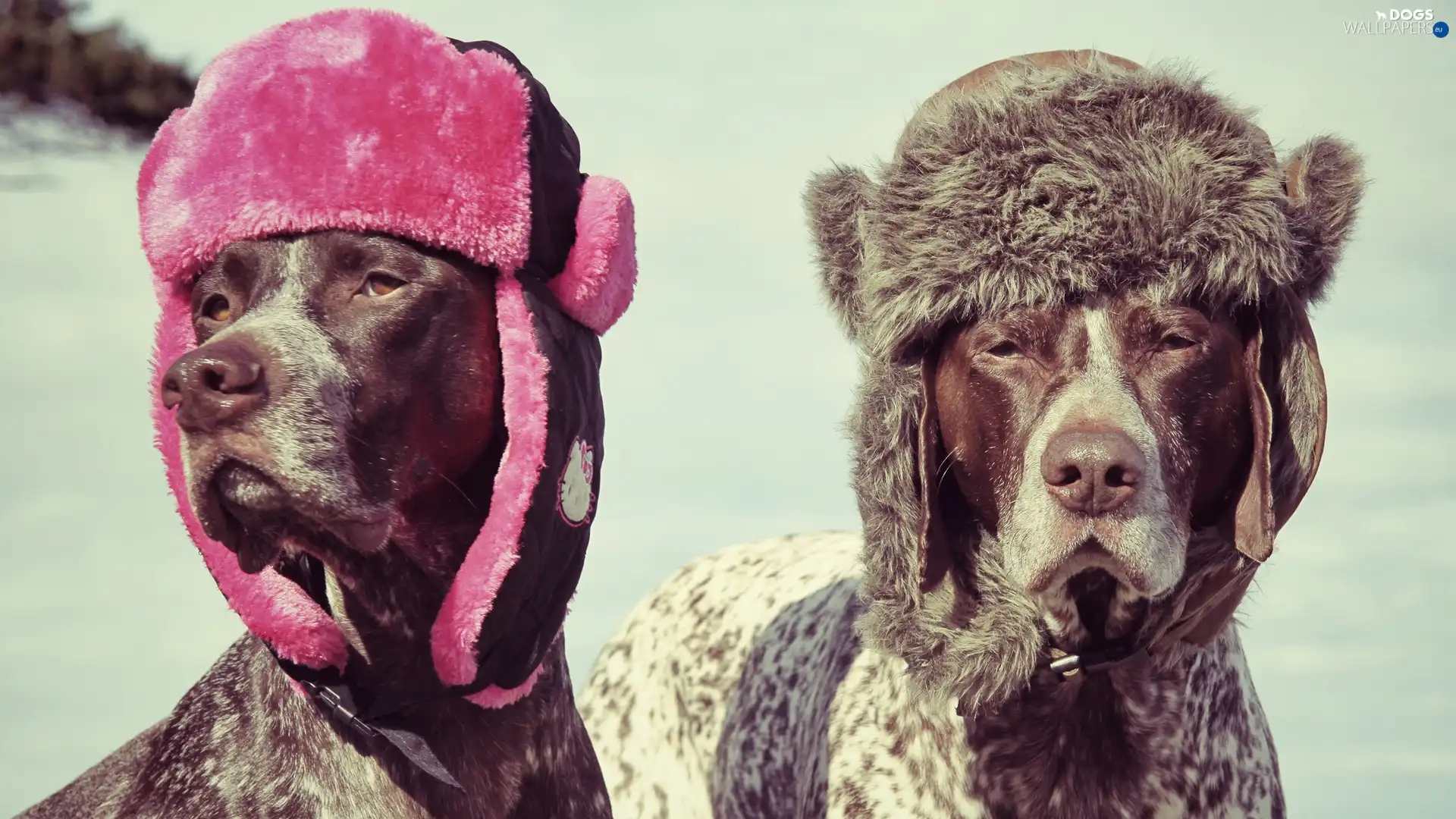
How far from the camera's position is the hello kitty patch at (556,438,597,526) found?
4.75 metres

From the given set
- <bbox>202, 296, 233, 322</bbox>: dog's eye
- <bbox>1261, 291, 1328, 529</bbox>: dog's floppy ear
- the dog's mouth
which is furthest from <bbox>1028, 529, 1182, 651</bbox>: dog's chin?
<bbox>202, 296, 233, 322</bbox>: dog's eye

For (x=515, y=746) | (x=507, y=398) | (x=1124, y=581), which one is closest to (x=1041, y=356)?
(x=1124, y=581)

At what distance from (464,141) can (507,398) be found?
0.64m

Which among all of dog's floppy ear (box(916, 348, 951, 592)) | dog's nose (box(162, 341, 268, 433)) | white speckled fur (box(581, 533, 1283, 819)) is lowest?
white speckled fur (box(581, 533, 1283, 819))

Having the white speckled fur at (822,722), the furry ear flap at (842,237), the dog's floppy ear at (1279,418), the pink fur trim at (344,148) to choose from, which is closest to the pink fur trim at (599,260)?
the pink fur trim at (344,148)

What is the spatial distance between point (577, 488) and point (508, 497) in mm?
282

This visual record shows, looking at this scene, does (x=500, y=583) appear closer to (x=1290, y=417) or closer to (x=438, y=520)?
(x=438, y=520)

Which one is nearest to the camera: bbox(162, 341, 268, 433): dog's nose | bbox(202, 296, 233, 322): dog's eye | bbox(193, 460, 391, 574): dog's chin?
bbox(162, 341, 268, 433): dog's nose

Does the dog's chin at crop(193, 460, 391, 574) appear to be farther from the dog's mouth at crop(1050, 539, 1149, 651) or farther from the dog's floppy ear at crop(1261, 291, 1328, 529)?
the dog's floppy ear at crop(1261, 291, 1328, 529)

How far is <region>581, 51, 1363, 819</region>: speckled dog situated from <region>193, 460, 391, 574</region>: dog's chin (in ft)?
4.72

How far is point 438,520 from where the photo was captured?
4.72 m

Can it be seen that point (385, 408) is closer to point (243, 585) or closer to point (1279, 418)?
point (243, 585)

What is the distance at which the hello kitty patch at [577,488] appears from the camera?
4746 millimetres

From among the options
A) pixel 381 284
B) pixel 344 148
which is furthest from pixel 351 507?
pixel 344 148
